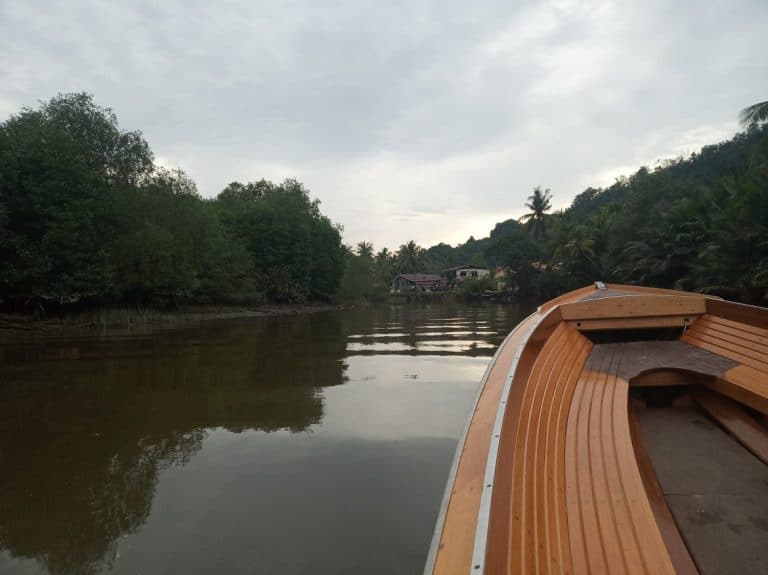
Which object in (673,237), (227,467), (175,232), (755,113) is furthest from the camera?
(175,232)

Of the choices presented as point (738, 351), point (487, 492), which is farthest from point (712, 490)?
point (738, 351)

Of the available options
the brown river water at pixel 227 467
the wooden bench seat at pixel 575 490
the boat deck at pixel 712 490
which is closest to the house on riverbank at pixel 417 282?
the brown river water at pixel 227 467

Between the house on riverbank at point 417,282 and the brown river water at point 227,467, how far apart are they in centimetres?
5296

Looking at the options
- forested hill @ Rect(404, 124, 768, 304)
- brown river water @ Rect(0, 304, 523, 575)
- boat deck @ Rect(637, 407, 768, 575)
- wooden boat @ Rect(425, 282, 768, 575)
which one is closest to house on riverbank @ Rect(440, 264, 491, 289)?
forested hill @ Rect(404, 124, 768, 304)

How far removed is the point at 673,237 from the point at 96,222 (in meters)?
20.6

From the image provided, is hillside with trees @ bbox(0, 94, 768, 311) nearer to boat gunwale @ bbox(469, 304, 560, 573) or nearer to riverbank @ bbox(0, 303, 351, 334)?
riverbank @ bbox(0, 303, 351, 334)

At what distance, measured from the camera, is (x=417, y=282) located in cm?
6206

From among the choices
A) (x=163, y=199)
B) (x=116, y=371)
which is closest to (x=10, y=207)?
(x=163, y=199)

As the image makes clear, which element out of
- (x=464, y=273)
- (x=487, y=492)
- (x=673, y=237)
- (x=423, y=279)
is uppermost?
(x=673, y=237)

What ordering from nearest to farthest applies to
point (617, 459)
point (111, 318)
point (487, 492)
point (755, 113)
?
point (487, 492) → point (617, 459) → point (755, 113) → point (111, 318)

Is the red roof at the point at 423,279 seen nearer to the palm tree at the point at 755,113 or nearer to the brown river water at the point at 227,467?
the palm tree at the point at 755,113

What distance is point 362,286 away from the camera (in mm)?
46969

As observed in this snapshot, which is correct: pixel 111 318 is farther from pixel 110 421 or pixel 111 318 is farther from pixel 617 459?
pixel 617 459

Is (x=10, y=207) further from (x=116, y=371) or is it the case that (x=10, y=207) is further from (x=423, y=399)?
(x=423, y=399)
